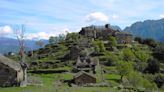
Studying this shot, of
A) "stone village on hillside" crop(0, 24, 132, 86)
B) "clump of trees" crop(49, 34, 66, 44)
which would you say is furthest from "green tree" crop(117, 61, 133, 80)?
"clump of trees" crop(49, 34, 66, 44)

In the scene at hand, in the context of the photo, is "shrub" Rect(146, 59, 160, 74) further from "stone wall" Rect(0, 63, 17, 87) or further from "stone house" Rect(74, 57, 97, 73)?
"stone wall" Rect(0, 63, 17, 87)

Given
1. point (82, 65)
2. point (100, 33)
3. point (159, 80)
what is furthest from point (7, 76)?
point (100, 33)

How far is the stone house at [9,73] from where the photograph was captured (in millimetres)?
52594

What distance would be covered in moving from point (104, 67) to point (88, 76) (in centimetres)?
2995

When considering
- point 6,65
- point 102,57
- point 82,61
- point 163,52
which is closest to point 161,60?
point 163,52

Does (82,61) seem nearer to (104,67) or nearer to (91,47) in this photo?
(104,67)

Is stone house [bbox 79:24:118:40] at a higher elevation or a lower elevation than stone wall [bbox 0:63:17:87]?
higher

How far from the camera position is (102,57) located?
11475 cm

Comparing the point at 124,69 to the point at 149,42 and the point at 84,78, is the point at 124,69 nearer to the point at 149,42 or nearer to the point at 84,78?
the point at 84,78

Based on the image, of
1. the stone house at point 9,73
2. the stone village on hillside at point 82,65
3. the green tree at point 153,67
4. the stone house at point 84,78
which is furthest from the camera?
the green tree at point 153,67

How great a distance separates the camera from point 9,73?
54312 millimetres

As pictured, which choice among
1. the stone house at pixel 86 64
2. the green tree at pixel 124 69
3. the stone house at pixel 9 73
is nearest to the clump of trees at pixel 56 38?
the stone house at pixel 86 64

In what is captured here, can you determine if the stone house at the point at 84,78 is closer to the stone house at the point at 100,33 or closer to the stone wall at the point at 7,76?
the stone wall at the point at 7,76

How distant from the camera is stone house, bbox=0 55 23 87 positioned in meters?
52.6
